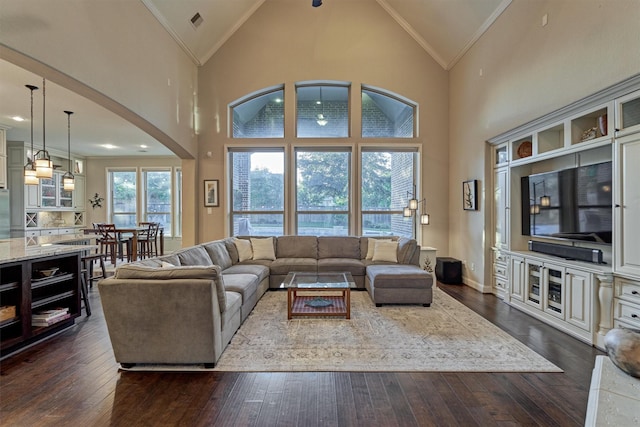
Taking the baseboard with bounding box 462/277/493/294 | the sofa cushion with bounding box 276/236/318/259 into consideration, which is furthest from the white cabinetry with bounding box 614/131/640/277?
the sofa cushion with bounding box 276/236/318/259

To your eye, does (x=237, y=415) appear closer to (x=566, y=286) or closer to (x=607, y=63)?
(x=566, y=286)

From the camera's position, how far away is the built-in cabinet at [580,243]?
266 cm

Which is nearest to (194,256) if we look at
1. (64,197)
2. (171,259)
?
(171,259)

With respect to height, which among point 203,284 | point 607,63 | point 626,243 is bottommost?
point 203,284

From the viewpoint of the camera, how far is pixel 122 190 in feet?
30.1

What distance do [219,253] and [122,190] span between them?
657 centimetres

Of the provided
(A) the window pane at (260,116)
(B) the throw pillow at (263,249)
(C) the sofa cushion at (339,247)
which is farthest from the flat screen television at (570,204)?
(A) the window pane at (260,116)

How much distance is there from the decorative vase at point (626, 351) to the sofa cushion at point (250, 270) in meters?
3.57

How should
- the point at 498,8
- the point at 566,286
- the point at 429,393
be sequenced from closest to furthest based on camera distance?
the point at 429,393 → the point at 566,286 → the point at 498,8

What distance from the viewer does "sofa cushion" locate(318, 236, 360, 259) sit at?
5.42 meters

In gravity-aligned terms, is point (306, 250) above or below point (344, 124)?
below

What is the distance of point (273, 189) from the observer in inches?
256

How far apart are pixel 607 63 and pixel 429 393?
333cm

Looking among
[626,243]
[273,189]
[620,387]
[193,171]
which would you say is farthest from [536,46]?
[193,171]
